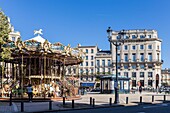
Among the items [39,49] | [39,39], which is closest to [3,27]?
[39,49]

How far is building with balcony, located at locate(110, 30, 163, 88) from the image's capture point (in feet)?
366

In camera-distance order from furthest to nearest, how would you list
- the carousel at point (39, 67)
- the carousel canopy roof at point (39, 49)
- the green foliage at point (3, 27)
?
the carousel at point (39, 67) < the carousel canopy roof at point (39, 49) < the green foliage at point (3, 27)

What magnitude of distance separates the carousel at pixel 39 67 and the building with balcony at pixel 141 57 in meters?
72.2

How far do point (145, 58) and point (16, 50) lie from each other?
82.4 m

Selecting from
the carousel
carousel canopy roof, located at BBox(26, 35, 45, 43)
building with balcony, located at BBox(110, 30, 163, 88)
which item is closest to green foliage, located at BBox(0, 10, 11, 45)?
the carousel

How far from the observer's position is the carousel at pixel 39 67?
115ft

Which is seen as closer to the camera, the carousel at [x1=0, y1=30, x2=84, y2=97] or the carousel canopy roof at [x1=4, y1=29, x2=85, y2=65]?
the carousel canopy roof at [x1=4, y1=29, x2=85, y2=65]

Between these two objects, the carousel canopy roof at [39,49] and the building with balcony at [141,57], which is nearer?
the carousel canopy roof at [39,49]

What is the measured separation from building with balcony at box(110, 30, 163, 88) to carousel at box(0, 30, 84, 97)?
237ft

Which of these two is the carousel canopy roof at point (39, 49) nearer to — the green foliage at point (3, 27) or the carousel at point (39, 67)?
the carousel at point (39, 67)

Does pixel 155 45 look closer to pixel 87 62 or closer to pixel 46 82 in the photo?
pixel 87 62

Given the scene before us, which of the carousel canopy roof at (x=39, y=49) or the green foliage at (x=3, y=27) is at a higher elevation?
the green foliage at (x=3, y=27)

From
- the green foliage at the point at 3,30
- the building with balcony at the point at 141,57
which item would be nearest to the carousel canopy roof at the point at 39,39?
the green foliage at the point at 3,30

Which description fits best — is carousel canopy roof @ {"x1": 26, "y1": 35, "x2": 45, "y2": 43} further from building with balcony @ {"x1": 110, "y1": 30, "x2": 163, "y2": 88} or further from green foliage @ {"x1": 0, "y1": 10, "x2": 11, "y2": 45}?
building with balcony @ {"x1": 110, "y1": 30, "x2": 163, "y2": 88}
